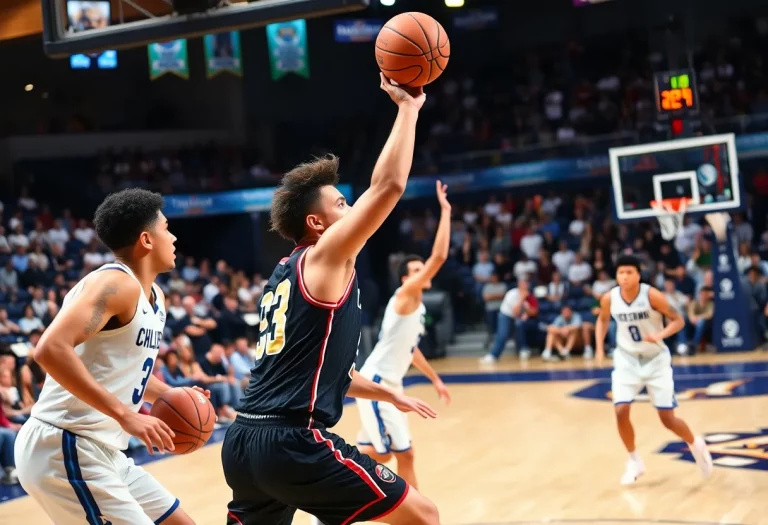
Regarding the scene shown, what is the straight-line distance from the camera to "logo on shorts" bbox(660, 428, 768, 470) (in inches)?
295

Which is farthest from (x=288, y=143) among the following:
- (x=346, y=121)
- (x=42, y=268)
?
(x=42, y=268)

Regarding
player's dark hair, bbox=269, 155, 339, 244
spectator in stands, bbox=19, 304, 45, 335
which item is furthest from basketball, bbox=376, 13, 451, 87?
spectator in stands, bbox=19, 304, 45, 335

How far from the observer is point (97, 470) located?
3.56 meters

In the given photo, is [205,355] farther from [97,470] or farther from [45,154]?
[45,154]

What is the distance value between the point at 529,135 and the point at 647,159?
18.0ft

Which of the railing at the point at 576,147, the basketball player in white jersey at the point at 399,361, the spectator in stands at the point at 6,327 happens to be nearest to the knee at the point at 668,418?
the basketball player in white jersey at the point at 399,361

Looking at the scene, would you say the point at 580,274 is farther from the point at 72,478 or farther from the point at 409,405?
the point at 72,478

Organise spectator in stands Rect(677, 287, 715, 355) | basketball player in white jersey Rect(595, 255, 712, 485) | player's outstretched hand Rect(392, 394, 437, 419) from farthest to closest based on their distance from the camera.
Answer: spectator in stands Rect(677, 287, 715, 355)
basketball player in white jersey Rect(595, 255, 712, 485)
player's outstretched hand Rect(392, 394, 437, 419)

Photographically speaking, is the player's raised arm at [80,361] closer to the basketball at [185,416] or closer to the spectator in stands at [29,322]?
the basketball at [185,416]

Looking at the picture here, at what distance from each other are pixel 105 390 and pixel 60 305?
431 inches

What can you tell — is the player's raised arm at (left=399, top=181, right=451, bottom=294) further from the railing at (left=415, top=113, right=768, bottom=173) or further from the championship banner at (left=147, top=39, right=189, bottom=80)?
the championship banner at (left=147, top=39, right=189, bottom=80)

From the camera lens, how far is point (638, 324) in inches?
292

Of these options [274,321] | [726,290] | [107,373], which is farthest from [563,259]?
[274,321]

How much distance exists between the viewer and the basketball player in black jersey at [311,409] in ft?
10.4
